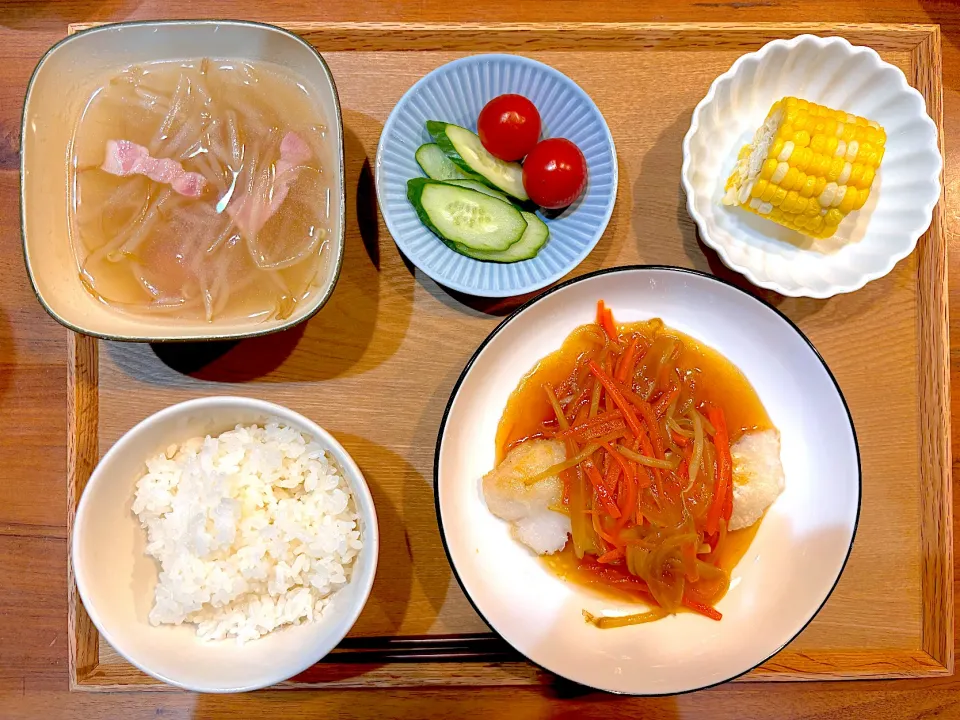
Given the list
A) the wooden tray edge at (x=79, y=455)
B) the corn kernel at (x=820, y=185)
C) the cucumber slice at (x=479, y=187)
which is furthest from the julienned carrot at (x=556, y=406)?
the wooden tray edge at (x=79, y=455)

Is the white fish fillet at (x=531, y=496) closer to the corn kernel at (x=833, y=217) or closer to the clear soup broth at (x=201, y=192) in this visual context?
the clear soup broth at (x=201, y=192)

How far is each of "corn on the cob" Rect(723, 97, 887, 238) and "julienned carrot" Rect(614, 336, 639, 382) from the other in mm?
565

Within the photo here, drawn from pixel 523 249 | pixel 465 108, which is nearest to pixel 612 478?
pixel 523 249

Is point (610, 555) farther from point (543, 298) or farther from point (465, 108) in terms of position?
point (465, 108)

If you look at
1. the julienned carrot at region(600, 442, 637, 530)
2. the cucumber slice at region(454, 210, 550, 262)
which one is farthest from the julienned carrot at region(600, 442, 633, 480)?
the cucumber slice at region(454, 210, 550, 262)

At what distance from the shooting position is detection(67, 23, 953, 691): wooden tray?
82.8 inches

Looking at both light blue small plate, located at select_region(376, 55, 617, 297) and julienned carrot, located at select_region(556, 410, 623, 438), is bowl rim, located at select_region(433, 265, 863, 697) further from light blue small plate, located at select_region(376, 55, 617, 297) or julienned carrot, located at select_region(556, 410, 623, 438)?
julienned carrot, located at select_region(556, 410, 623, 438)

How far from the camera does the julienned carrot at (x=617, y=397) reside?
6.64ft

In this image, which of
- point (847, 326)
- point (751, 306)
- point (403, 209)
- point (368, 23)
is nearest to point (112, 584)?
point (403, 209)

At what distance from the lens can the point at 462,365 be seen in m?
2.15

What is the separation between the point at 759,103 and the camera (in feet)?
7.06

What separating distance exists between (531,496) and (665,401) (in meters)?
0.52

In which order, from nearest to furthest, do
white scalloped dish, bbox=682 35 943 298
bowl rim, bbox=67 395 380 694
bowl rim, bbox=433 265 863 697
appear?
bowl rim, bbox=67 395 380 694 → bowl rim, bbox=433 265 863 697 → white scalloped dish, bbox=682 35 943 298

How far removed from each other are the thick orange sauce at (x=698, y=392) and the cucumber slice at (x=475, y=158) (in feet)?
1.66
